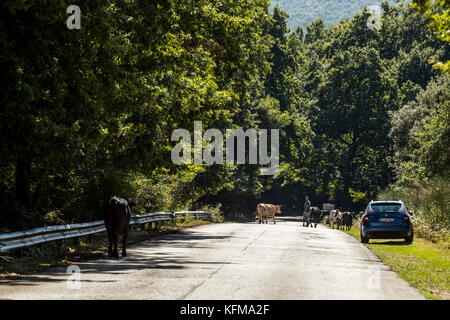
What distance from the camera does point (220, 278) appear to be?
12.1 metres

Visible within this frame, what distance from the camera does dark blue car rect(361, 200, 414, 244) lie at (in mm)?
24297

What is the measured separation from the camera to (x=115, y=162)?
2147 centimetres

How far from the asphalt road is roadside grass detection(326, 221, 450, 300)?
14.0 inches

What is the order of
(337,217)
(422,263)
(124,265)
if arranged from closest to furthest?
1. (124,265)
2. (422,263)
3. (337,217)

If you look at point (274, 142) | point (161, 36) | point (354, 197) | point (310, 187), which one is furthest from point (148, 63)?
point (310, 187)

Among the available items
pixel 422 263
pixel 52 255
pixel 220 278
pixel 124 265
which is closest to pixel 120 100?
pixel 52 255

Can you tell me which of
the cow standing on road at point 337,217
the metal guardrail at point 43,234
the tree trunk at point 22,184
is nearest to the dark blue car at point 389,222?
the metal guardrail at point 43,234

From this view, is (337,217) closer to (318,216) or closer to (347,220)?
(318,216)

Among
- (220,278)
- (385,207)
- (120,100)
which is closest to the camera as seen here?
(220,278)

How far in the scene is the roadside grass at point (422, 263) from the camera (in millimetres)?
12212

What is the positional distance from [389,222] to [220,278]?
13802 mm

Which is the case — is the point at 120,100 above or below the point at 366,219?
above

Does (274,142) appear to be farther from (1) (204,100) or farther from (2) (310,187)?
(1) (204,100)

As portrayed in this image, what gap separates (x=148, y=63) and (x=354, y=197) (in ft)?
190
